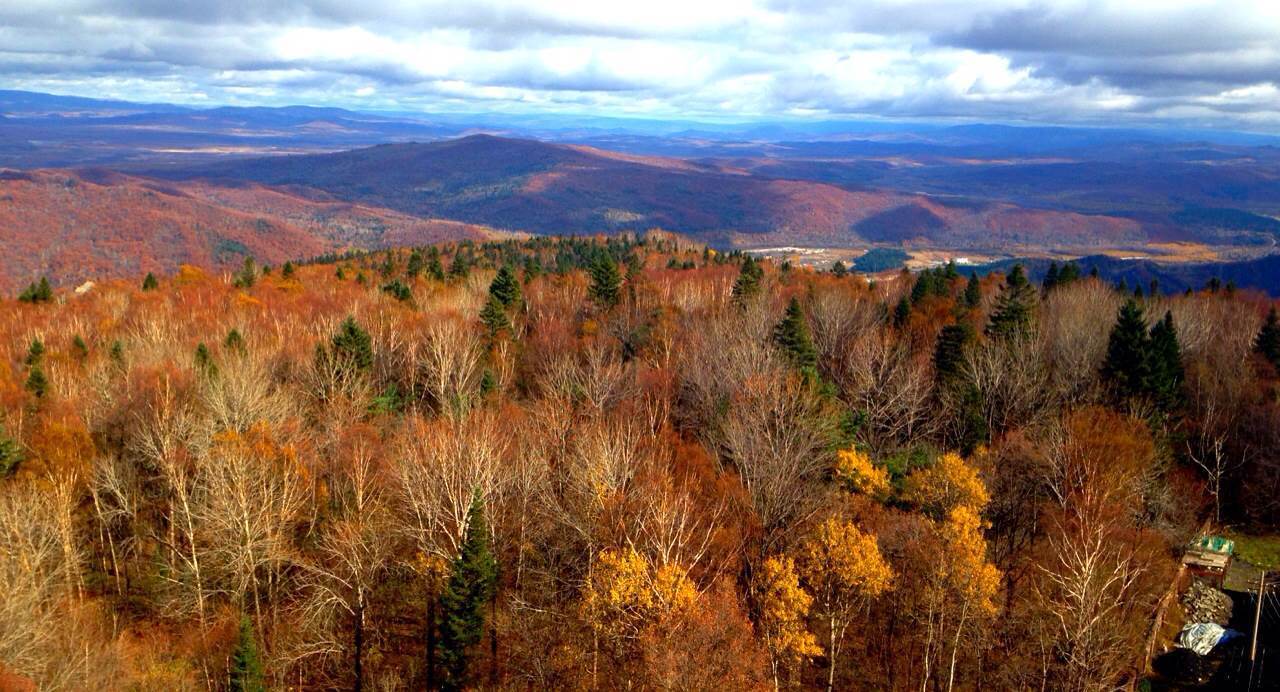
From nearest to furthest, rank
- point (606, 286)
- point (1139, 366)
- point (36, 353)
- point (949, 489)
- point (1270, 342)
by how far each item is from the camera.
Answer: point (949, 489) < point (1139, 366) < point (36, 353) < point (1270, 342) < point (606, 286)

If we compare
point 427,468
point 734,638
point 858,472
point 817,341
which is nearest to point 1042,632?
point 858,472

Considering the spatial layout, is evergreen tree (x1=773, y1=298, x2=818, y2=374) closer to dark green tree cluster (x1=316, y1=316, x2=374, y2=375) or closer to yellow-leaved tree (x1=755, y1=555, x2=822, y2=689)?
dark green tree cluster (x1=316, y1=316, x2=374, y2=375)

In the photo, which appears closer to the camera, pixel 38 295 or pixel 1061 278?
pixel 1061 278

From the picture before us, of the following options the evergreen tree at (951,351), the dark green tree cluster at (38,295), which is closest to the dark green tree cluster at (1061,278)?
the evergreen tree at (951,351)

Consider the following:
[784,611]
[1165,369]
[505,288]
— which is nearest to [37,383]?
[505,288]

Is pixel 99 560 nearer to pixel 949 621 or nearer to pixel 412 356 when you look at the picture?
pixel 412 356

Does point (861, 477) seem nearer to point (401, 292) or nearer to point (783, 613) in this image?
point (783, 613)

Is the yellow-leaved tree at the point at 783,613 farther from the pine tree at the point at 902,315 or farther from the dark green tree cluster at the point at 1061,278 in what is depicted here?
the dark green tree cluster at the point at 1061,278

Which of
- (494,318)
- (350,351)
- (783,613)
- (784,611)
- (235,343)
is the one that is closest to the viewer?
(783,613)
